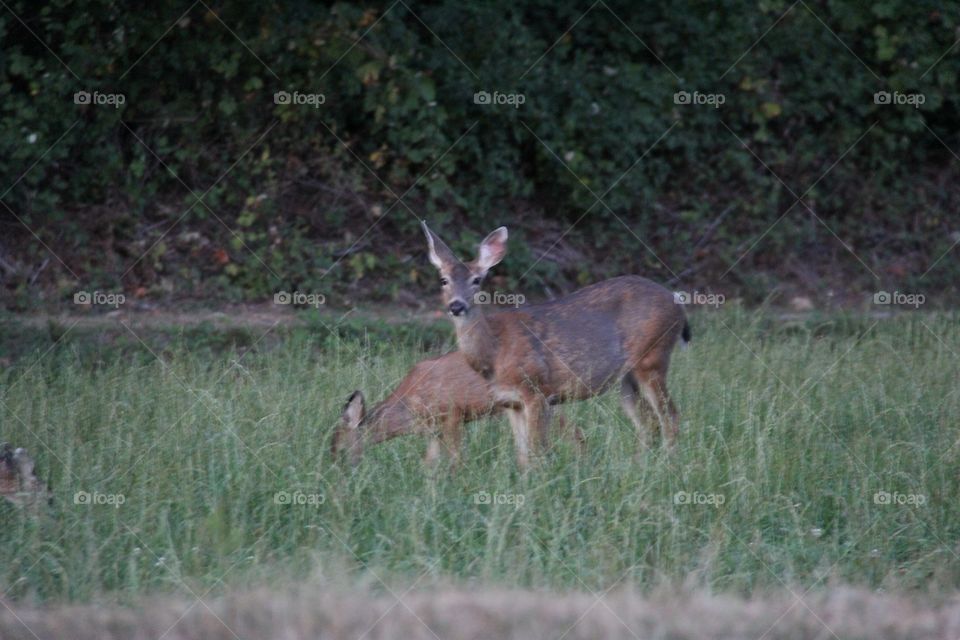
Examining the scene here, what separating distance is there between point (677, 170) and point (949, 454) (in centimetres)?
866

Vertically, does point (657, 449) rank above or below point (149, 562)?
above

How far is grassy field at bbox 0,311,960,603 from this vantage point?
5.96 meters

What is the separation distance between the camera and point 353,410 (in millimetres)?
7938

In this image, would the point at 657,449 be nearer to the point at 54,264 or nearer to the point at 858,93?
the point at 54,264

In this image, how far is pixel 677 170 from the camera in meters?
15.8

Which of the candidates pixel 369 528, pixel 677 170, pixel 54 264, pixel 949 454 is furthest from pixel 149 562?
pixel 677 170
